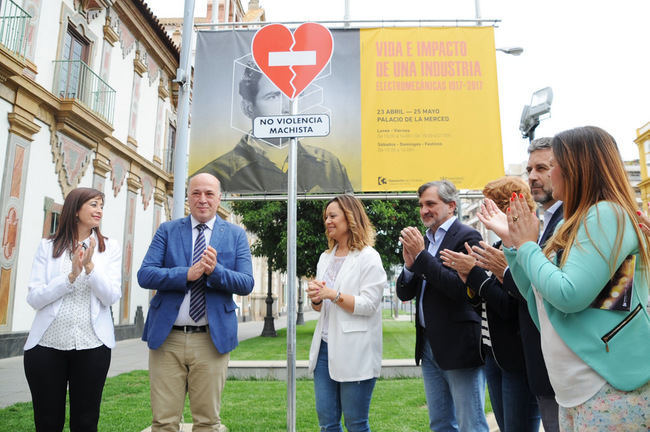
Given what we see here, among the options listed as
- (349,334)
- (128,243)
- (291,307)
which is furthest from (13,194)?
(349,334)

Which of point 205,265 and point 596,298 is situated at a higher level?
point 205,265

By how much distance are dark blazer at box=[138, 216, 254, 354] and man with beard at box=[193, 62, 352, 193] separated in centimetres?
343

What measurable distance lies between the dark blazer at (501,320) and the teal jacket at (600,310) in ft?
2.92

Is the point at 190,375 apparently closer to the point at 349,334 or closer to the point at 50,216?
the point at 349,334

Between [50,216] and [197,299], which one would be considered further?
[50,216]

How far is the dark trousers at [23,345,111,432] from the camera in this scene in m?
3.06

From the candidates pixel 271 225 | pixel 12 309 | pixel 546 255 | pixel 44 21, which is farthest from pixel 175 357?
pixel 271 225

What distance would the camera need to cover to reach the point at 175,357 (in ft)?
10.4

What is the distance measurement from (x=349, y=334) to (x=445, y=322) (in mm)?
635

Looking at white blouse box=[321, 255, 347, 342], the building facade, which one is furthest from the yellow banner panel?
the building facade

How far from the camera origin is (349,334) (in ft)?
10.6

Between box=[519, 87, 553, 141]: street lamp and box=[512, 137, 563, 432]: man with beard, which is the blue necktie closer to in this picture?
box=[512, 137, 563, 432]: man with beard

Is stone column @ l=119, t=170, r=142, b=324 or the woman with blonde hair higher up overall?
stone column @ l=119, t=170, r=142, b=324

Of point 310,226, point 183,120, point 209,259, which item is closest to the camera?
point 209,259
